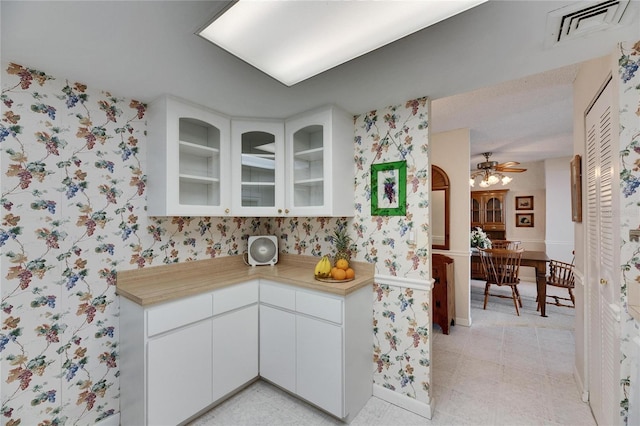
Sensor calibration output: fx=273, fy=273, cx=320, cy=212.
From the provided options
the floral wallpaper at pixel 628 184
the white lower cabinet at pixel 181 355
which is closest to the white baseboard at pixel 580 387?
the floral wallpaper at pixel 628 184

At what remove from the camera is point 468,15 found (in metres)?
1.11

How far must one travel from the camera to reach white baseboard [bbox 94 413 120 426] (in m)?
1.76

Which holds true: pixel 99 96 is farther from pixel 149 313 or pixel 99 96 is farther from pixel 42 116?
pixel 149 313

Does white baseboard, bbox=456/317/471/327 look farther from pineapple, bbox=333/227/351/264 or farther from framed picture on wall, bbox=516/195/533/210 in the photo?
framed picture on wall, bbox=516/195/533/210

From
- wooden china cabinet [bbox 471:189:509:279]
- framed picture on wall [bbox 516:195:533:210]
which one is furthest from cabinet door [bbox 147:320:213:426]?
framed picture on wall [bbox 516:195:533:210]

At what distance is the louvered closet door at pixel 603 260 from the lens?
4.61 feet

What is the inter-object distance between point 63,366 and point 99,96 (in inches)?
67.0

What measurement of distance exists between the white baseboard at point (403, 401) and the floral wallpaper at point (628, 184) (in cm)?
101

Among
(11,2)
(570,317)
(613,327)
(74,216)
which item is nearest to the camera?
(11,2)

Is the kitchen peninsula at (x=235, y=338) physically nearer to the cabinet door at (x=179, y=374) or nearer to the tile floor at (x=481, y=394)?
the cabinet door at (x=179, y=374)

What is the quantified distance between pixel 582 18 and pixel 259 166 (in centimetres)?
207

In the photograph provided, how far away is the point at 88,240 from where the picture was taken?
1747mm

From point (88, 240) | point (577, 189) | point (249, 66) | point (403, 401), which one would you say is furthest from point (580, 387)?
point (88, 240)

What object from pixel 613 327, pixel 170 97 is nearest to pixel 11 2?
pixel 170 97
